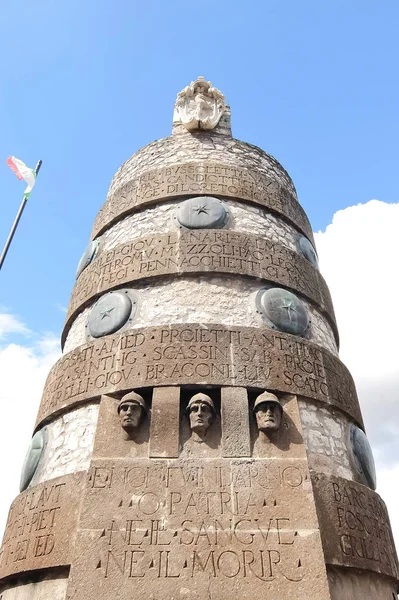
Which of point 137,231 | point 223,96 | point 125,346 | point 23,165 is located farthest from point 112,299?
point 23,165

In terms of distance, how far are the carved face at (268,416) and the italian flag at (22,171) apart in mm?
8734

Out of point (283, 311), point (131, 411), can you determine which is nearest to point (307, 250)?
point (283, 311)

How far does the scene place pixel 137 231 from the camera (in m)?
7.39

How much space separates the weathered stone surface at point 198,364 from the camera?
532 cm

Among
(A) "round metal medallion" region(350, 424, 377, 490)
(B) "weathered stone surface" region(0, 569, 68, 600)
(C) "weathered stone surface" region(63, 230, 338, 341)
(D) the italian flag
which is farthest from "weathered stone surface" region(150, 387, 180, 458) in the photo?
(D) the italian flag

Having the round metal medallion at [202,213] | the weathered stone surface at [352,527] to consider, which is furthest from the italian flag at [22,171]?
the weathered stone surface at [352,527]

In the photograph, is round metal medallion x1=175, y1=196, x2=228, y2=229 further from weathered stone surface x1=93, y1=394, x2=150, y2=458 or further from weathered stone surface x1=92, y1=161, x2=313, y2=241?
weathered stone surface x1=93, y1=394, x2=150, y2=458

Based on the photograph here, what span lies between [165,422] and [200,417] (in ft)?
1.22

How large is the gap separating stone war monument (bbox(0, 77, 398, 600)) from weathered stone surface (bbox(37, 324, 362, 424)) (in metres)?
0.02

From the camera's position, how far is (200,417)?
495 centimetres

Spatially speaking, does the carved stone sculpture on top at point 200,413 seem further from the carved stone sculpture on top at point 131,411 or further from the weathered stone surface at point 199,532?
the carved stone sculpture on top at point 131,411

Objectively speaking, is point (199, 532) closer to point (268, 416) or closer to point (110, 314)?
point (268, 416)

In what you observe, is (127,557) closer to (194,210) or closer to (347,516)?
(347,516)

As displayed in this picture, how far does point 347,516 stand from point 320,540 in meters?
0.69
